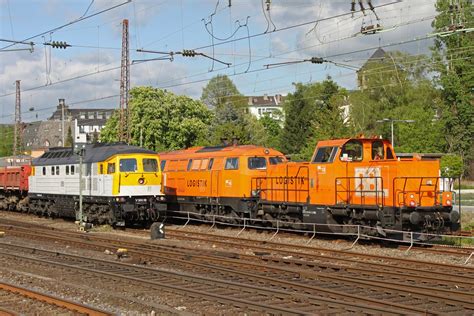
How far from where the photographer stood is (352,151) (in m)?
20.8

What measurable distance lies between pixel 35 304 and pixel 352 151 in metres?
12.3

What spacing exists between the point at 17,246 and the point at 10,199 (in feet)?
72.5

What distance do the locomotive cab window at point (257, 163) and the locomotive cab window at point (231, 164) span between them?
58 cm

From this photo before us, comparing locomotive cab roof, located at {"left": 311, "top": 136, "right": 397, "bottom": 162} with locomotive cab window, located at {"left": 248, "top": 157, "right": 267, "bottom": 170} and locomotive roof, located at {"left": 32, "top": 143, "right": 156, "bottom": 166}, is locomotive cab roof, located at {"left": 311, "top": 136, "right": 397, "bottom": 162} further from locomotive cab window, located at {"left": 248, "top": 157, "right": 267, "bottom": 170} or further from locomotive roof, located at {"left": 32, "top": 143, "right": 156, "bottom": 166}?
locomotive roof, located at {"left": 32, "top": 143, "right": 156, "bottom": 166}

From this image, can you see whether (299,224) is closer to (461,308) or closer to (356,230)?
(356,230)

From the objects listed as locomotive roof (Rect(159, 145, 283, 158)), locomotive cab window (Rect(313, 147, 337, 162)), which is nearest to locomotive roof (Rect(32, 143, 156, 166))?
locomotive roof (Rect(159, 145, 283, 158))

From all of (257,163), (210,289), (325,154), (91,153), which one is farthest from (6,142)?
(210,289)

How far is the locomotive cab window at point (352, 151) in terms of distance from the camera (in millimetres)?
20641

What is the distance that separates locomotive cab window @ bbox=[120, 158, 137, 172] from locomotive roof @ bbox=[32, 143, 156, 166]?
403mm

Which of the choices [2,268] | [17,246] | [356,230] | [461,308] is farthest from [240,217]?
[461,308]

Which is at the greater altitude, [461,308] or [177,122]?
[177,122]

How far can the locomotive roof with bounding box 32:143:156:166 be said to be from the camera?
91.2ft

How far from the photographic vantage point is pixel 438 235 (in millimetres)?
18891

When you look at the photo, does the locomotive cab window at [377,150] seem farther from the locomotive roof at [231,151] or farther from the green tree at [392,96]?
the green tree at [392,96]
